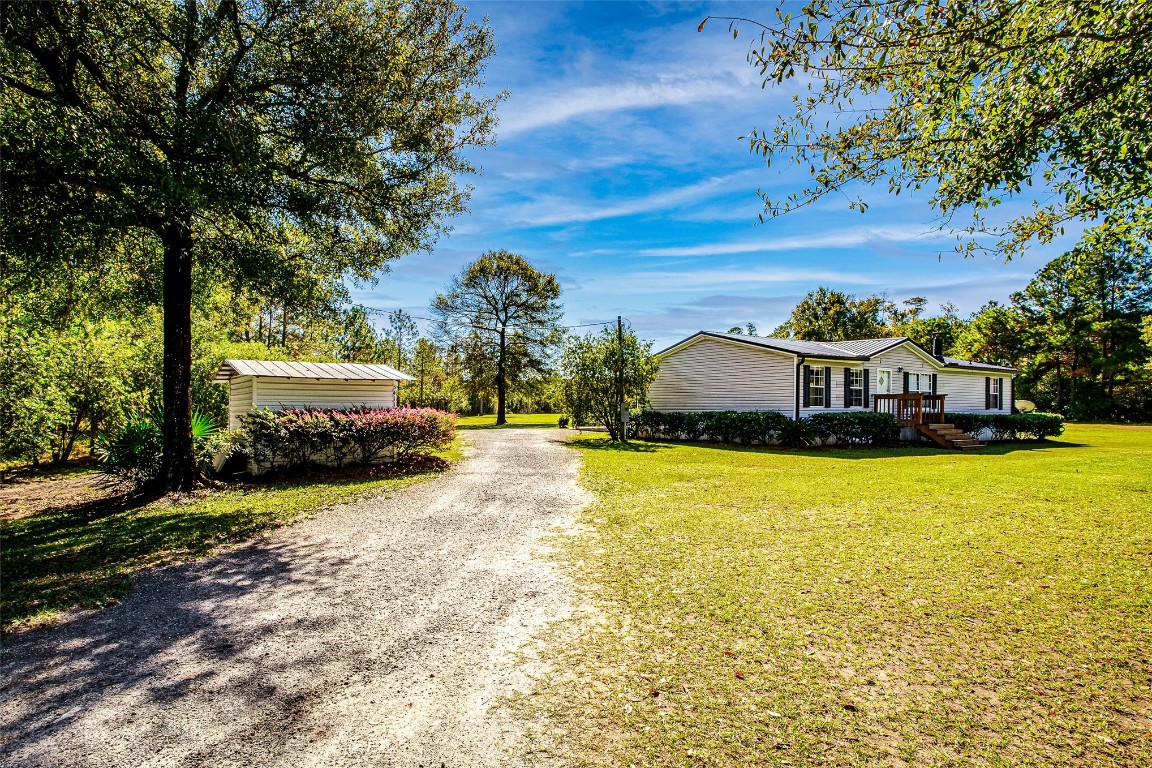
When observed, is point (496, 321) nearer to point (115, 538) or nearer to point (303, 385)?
point (303, 385)

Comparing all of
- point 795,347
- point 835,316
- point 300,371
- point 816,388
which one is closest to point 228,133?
point 300,371

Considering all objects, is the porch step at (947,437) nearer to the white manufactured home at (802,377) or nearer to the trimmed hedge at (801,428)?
the white manufactured home at (802,377)

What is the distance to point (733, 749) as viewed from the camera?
2.53 meters

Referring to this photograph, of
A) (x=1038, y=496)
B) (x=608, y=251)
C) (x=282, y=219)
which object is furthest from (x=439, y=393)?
(x=1038, y=496)

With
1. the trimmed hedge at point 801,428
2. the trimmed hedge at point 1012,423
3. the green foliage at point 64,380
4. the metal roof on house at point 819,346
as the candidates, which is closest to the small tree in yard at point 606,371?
the trimmed hedge at point 801,428

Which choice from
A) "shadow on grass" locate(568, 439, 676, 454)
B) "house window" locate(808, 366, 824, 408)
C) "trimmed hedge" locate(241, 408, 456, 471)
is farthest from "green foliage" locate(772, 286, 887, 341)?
"trimmed hedge" locate(241, 408, 456, 471)

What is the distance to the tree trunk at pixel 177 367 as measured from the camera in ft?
28.1

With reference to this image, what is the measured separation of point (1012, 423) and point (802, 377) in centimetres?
1258

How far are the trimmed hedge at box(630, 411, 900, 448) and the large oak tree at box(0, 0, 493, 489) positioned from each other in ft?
44.0

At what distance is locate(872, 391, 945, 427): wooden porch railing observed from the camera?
20436mm

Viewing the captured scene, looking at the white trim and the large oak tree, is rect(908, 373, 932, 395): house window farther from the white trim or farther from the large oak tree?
the large oak tree

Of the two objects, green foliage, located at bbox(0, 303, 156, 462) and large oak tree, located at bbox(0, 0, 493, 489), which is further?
green foliage, located at bbox(0, 303, 156, 462)

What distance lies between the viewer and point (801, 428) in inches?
728

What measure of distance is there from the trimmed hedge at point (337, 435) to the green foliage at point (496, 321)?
67.7ft
